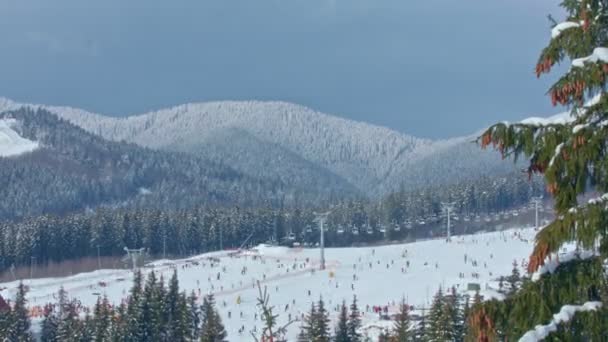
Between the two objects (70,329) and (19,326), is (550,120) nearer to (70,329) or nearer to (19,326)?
(70,329)

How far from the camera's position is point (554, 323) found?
17.9ft

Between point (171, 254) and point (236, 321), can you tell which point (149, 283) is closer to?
point (236, 321)

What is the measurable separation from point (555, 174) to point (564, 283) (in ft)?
2.08

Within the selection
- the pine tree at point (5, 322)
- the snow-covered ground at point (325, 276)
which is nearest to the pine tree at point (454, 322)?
the snow-covered ground at point (325, 276)

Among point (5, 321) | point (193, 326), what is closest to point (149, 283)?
point (193, 326)

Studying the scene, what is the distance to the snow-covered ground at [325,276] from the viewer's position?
200ft

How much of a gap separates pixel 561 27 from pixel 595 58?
52 centimetres

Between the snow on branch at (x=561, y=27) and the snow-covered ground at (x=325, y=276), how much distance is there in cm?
4129

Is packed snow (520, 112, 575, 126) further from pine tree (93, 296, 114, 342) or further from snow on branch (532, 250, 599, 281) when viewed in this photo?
pine tree (93, 296, 114, 342)

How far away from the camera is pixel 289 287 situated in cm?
6925

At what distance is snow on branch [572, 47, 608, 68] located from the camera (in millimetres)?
5559

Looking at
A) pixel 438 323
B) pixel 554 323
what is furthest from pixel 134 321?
pixel 554 323

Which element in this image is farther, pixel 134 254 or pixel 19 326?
pixel 134 254

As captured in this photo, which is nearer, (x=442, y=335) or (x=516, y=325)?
(x=516, y=325)
